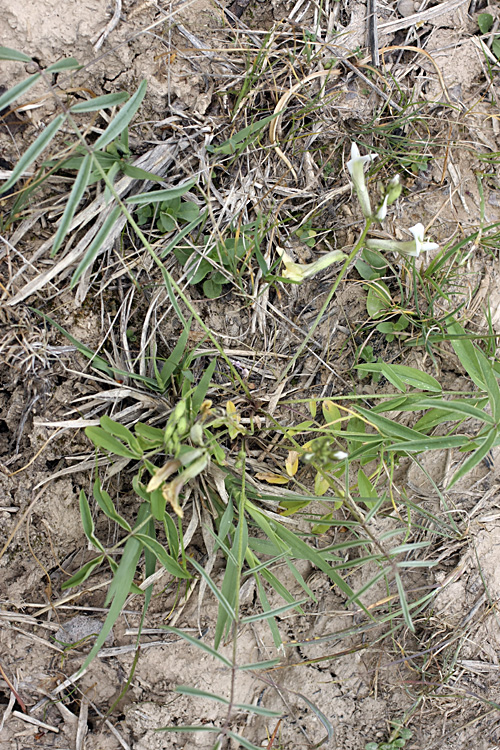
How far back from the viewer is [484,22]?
257cm

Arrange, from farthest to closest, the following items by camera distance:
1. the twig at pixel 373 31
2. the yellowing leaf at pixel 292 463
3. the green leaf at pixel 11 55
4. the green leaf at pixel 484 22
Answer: the green leaf at pixel 484 22 → the twig at pixel 373 31 → the yellowing leaf at pixel 292 463 → the green leaf at pixel 11 55

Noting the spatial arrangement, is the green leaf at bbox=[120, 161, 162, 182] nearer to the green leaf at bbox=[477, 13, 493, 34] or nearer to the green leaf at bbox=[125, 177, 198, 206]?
the green leaf at bbox=[125, 177, 198, 206]

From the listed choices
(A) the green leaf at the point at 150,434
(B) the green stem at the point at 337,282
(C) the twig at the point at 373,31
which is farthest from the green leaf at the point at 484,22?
(A) the green leaf at the point at 150,434

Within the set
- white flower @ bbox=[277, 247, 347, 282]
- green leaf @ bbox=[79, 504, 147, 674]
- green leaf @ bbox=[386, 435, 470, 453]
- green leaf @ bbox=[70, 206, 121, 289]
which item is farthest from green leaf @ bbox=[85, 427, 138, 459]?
green leaf @ bbox=[386, 435, 470, 453]

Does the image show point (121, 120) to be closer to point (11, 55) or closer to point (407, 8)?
point (11, 55)

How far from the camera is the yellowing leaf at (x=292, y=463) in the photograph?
2237 millimetres

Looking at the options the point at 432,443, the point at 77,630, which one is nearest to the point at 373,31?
the point at 432,443

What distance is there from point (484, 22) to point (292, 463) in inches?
95.5

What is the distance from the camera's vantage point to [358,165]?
6.11 feet

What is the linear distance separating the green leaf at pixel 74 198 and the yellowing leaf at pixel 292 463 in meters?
1.27

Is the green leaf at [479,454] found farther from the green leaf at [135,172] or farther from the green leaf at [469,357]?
the green leaf at [135,172]

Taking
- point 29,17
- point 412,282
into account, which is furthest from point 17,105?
point 412,282

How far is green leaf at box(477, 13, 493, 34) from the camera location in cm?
257

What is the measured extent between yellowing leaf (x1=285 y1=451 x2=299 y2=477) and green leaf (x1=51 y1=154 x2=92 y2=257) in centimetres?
127
